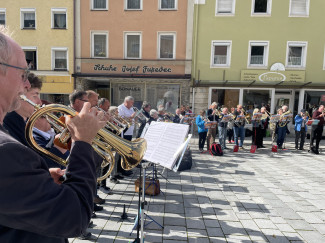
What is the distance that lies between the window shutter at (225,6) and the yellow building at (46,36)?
9.35 meters

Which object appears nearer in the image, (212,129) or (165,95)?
(212,129)

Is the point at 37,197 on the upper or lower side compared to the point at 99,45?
lower

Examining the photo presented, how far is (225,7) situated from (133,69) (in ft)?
22.3

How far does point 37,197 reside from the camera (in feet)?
2.85

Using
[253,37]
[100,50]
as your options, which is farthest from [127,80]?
[253,37]

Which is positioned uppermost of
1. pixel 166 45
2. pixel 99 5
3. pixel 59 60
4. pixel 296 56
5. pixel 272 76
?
pixel 99 5

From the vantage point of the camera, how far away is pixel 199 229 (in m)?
3.47

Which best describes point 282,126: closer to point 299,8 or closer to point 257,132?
point 257,132

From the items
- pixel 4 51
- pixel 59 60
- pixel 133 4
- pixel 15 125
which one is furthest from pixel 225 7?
pixel 4 51

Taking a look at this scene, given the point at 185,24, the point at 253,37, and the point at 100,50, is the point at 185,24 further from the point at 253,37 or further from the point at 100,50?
the point at 100,50

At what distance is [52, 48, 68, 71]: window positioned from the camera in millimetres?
14125

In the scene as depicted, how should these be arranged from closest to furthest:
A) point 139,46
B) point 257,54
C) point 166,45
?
point 257,54 → point 166,45 → point 139,46

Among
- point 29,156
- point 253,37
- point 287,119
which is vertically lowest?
point 287,119

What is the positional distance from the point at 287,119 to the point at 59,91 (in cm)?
1316
